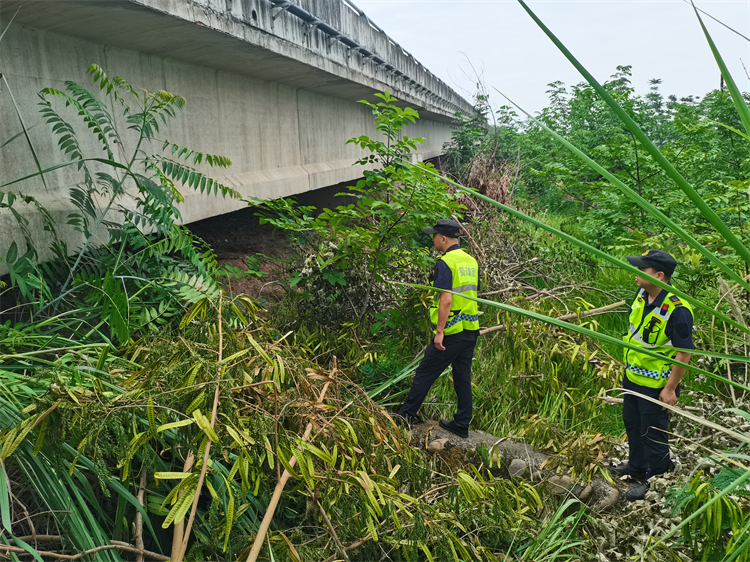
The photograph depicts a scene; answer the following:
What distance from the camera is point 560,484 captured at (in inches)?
151

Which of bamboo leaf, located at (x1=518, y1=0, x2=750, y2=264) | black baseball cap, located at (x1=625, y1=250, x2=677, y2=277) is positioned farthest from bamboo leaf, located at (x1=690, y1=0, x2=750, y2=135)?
black baseball cap, located at (x1=625, y1=250, x2=677, y2=277)

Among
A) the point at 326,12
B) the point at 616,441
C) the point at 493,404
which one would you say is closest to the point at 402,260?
the point at 493,404

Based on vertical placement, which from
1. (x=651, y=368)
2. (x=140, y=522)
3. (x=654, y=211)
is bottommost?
(x=651, y=368)

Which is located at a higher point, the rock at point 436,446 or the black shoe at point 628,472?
the rock at point 436,446

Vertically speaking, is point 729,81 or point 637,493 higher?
→ point 729,81

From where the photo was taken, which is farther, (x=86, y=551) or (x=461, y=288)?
(x=461, y=288)

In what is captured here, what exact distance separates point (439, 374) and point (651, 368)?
1.71 metres

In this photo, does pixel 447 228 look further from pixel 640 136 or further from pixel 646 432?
pixel 640 136

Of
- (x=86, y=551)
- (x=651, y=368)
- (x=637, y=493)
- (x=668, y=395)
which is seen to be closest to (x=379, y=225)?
(x=651, y=368)

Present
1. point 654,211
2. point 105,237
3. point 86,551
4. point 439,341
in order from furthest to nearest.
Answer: point 439,341, point 105,237, point 86,551, point 654,211

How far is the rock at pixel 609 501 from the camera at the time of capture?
12.2ft

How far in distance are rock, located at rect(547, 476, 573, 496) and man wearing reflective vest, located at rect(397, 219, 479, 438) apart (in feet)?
3.05

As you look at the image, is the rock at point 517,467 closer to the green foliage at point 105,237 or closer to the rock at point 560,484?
the rock at point 560,484

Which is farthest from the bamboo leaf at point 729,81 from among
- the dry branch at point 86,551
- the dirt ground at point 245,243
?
the dirt ground at point 245,243
